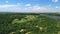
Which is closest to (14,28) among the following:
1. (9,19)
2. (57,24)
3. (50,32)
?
(9,19)

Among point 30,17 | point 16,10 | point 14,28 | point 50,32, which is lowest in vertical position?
point 50,32

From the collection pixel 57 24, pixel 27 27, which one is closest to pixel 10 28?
pixel 27 27

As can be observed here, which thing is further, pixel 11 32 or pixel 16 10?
pixel 16 10

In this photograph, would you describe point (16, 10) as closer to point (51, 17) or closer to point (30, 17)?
point (30, 17)

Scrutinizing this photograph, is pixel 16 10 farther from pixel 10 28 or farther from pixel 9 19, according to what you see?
pixel 10 28

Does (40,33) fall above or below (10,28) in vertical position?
below

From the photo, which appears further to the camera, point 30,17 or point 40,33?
point 30,17
